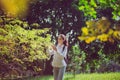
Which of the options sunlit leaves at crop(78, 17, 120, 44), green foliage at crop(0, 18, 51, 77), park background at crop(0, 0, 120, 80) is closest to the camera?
sunlit leaves at crop(78, 17, 120, 44)

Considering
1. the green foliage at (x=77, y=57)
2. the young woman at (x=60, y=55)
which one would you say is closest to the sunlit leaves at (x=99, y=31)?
the young woman at (x=60, y=55)

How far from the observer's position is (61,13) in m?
29.7

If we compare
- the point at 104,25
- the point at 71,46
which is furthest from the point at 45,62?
the point at 104,25

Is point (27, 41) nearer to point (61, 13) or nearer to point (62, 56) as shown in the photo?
point (62, 56)

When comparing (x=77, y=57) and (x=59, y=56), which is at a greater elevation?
(x=59, y=56)

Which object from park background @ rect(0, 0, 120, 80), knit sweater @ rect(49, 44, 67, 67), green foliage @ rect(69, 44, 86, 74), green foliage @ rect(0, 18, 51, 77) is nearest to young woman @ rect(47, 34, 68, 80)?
knit sweater @ rect(49, 44, 67, 67)

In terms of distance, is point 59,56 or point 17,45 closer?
point 59,56

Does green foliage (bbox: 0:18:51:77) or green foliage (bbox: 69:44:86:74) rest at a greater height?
green foliage (bbox: 0:18:51:77)

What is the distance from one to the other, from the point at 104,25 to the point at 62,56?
6.15 m

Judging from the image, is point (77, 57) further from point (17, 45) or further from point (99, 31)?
point (99, 31)

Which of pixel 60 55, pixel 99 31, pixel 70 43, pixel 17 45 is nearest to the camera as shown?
pixel 99 31

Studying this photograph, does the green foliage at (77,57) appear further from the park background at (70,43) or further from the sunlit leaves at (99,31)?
the sunlit leaves at (99,31)

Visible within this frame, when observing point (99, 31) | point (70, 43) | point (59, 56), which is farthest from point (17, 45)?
point (70, 43)

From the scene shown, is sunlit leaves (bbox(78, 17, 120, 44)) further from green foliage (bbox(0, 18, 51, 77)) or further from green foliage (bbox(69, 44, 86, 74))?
green foliage (bbox(69, 44, 86, 74))
